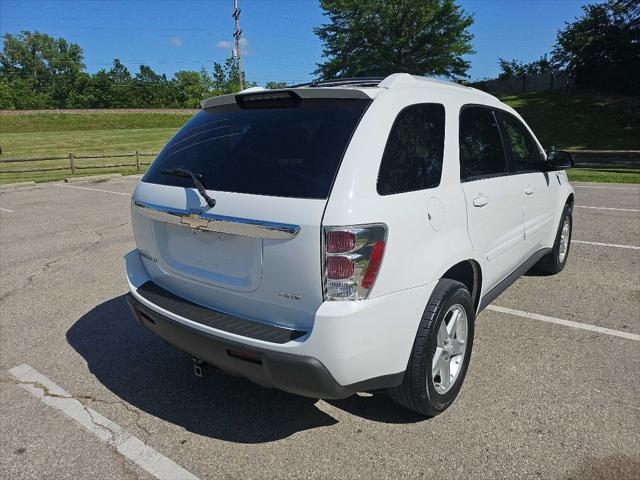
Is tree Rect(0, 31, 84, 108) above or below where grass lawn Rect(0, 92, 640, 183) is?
above

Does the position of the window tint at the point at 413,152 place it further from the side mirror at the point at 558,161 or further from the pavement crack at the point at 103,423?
the side mirror at the point at 558,161

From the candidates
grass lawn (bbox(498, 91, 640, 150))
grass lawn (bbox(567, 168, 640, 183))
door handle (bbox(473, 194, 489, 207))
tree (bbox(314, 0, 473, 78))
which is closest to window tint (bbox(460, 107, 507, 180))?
door handle (bbox(473, 194, 489, 207))

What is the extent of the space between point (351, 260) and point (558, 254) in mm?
3786

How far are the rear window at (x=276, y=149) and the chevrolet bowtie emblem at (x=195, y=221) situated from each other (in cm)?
18

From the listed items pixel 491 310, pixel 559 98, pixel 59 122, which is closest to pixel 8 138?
pixel 59 122

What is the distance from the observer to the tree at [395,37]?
33969mm

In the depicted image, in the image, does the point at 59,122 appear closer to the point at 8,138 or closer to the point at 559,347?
the point at 8,138

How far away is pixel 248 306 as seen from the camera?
7.67 feet

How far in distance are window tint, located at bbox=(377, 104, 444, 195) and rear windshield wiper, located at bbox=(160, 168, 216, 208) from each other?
836 millimetres

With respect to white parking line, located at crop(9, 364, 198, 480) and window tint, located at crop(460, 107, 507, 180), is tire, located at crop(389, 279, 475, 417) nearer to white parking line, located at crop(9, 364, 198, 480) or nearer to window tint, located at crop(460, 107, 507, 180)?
window tint, located at crop(460, 107, 507, 180)

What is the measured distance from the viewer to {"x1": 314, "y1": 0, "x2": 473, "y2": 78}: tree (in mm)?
33969

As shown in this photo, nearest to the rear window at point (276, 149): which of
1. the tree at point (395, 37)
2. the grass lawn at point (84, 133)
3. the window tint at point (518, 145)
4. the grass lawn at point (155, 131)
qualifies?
the window tint at point (518, 145)

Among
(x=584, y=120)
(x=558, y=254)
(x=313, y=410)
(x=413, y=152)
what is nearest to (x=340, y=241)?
(x=413, y=152)

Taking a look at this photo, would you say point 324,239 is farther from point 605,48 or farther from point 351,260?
point 605,48
